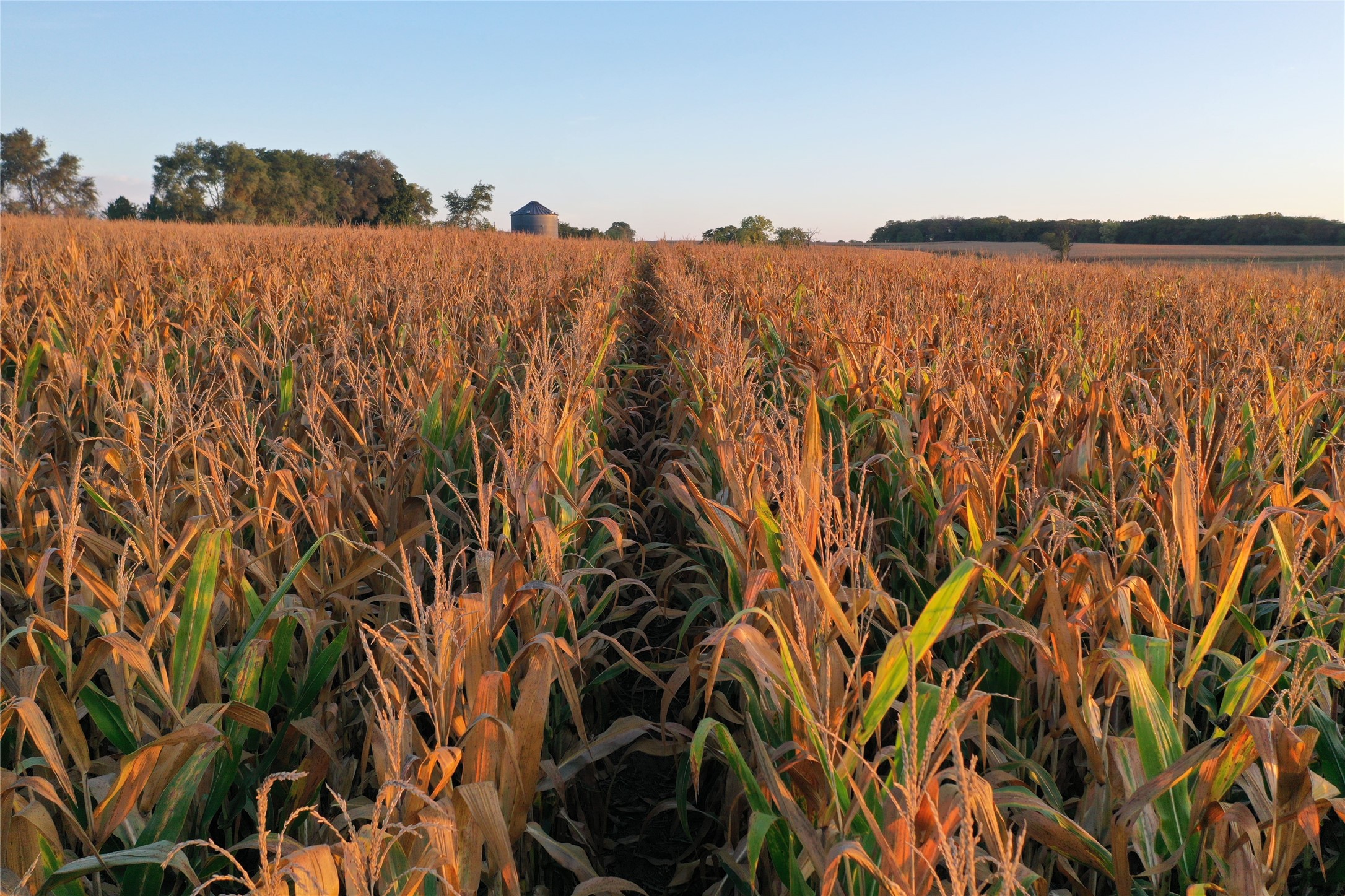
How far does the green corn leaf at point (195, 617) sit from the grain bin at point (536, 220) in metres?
51.6

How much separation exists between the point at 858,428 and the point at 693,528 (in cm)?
90

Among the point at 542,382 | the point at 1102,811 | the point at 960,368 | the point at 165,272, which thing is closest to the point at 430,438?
the point at 542,382

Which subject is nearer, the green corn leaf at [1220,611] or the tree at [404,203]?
the green corn leaf at [1220,611]

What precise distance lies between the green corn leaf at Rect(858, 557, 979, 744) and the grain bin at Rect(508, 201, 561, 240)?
5211 cm

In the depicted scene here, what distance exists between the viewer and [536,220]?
54.5 metres

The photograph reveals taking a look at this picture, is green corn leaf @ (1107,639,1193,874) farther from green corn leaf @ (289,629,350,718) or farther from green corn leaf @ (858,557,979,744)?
green corn leaf @ (289,629,350,718)

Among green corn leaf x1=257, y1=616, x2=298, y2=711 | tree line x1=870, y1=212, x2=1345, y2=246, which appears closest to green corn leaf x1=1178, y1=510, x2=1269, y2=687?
green corn leaf x1=257, y1=616, x2=298, y2=711

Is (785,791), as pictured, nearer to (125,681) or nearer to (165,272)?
(125,681)

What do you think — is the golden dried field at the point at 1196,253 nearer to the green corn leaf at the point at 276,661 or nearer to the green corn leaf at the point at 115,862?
the green corn leaf at the point at 276,661

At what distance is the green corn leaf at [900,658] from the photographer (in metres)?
1.25

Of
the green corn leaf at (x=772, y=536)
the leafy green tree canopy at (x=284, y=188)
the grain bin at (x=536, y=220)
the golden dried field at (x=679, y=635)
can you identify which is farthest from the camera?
the grain bin at (x=536, y=220)

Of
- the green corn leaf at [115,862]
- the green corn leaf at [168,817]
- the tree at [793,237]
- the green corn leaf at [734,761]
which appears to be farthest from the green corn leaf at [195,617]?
the tree at [793,237]

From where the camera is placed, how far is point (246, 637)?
1.63m

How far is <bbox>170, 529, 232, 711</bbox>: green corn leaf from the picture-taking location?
4.86 ft
